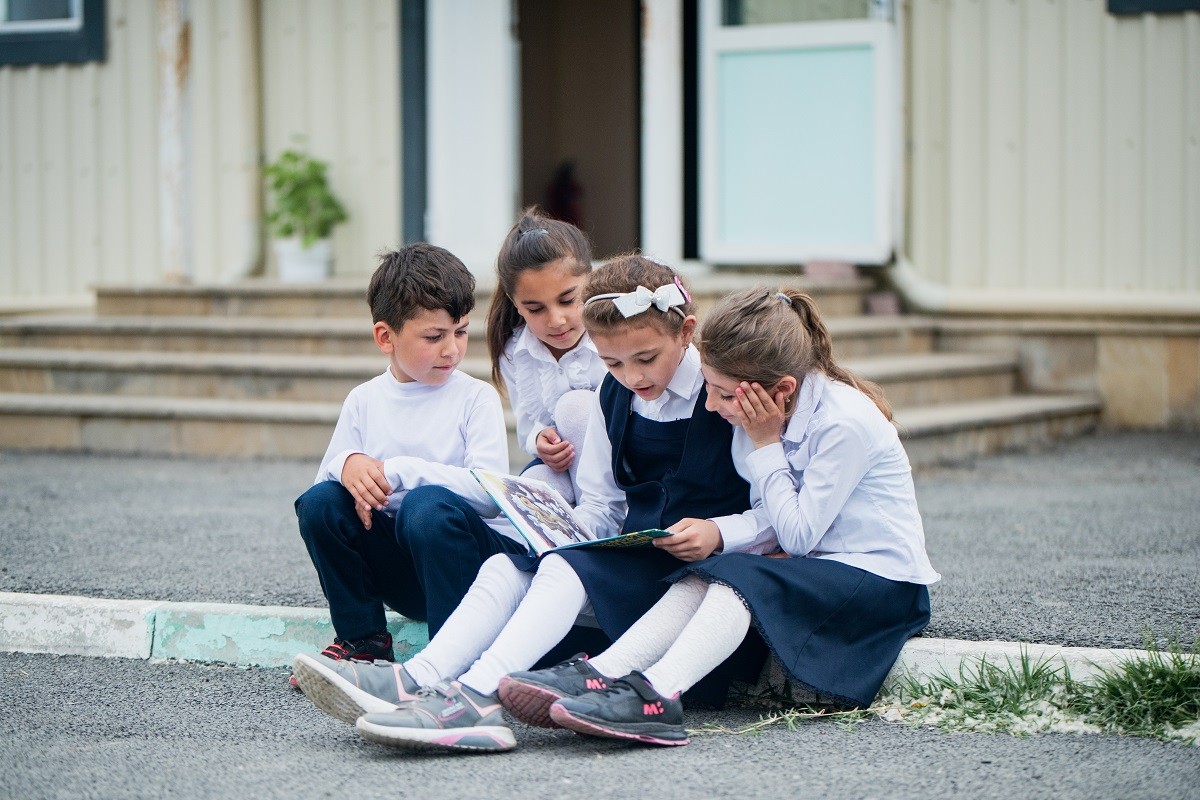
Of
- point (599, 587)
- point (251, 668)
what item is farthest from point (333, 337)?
point (599, 587)

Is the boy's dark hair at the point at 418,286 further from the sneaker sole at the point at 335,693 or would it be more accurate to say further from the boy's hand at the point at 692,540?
the sneaker sole at the point at 335,693

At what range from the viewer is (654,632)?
281cm

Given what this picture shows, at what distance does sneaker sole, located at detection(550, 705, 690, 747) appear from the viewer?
102 inches

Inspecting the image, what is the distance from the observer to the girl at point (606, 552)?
106 inches

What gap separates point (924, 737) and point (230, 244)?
6692 mm

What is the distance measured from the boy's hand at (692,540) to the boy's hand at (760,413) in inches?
8.5

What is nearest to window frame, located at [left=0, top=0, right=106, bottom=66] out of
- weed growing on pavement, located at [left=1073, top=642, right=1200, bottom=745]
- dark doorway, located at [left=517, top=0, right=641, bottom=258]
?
dark doorway, located at [left=517, top=0, right=641, bottom=258]

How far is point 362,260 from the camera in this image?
8297mm

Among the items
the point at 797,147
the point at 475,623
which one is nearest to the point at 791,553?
the point at 475,623

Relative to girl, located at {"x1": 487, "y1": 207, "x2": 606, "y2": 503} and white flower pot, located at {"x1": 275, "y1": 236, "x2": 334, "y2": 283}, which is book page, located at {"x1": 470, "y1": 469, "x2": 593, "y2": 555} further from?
white flower pot, located at {"x1": 275, "y1": 236, "x2": 334, "y2": 283}

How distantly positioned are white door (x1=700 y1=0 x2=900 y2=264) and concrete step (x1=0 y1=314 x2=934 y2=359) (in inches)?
22.3

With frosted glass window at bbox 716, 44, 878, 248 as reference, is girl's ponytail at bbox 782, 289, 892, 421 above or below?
below

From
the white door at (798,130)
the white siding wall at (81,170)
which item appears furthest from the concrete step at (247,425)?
the white siding wall at (81,170)

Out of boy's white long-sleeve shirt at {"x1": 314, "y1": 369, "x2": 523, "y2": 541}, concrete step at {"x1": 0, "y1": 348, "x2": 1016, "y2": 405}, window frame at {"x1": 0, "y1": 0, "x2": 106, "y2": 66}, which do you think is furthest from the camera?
window frame at {"x1": 0, "y1": 0, "x2": 106, "y2": 66}
